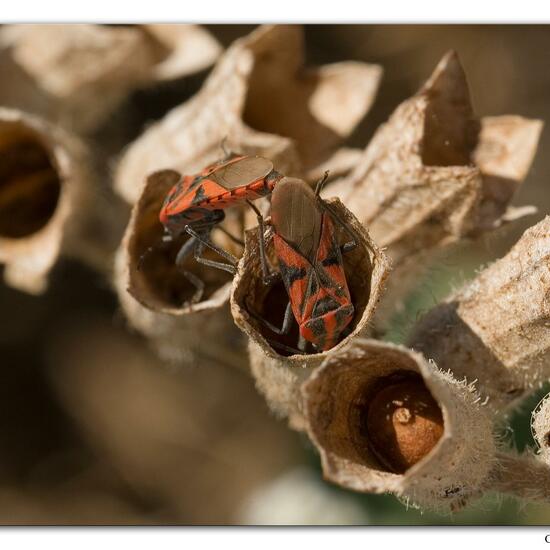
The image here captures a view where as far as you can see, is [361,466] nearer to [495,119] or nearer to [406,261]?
[406,261]

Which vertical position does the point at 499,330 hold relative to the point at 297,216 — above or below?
below

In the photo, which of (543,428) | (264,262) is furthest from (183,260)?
(543,428)

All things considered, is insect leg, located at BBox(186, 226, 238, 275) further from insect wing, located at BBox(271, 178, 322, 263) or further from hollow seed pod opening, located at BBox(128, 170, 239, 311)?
insect wing, located at BBox(271, 178, 322, 263)

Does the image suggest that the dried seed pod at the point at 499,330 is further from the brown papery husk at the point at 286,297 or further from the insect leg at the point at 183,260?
the insect leg at the point at 183,260

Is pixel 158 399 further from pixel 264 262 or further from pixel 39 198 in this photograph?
pixel 264 262

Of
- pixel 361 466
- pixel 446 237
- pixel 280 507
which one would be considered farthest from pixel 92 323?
pixel 361 466

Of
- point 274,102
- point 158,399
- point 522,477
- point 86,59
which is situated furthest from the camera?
point 158,399
